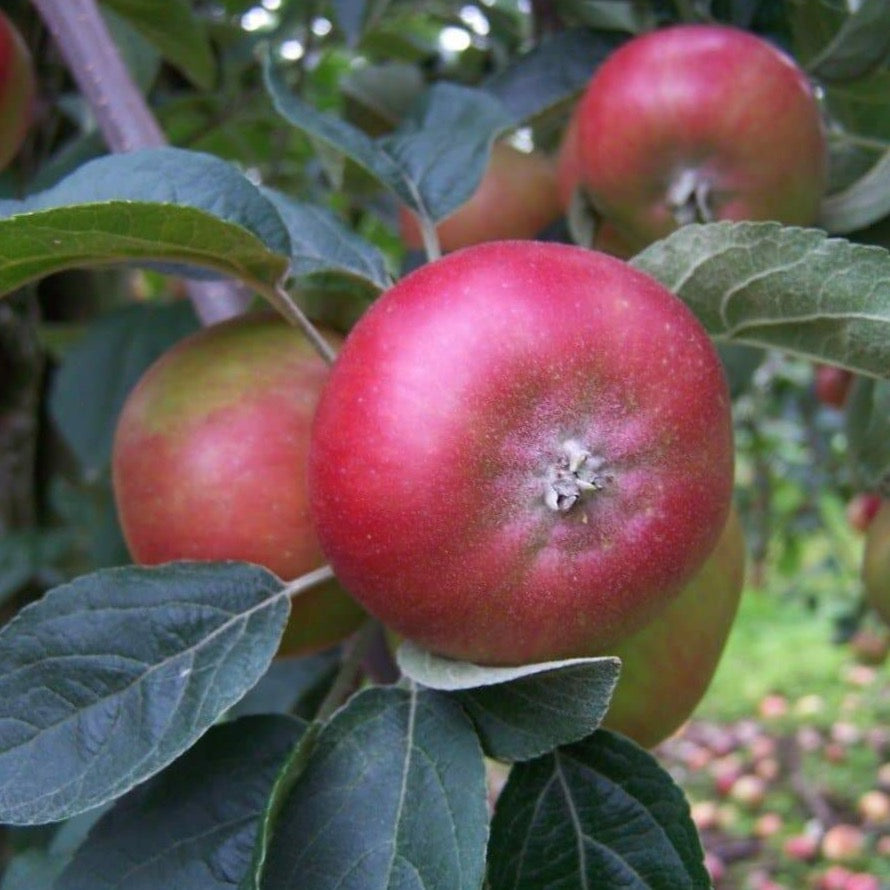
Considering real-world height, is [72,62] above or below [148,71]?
above

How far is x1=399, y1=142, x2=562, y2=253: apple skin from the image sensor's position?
3.05 feet

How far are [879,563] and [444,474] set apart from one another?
545 mm

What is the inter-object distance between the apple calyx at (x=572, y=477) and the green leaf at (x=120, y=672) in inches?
7.2

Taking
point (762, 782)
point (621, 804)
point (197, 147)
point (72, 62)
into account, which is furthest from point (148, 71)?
point (762, 782)

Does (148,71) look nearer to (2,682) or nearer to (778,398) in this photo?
(2,682)

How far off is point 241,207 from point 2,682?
26cm

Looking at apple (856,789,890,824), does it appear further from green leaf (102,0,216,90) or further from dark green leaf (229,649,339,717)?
green leaf (102,0,216,90)

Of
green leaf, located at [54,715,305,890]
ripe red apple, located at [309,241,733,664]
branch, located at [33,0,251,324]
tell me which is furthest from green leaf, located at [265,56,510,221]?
green leaf, located at [54,715,305,890]

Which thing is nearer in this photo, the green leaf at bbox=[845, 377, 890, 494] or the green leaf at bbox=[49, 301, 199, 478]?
the green leaf at bbox=[845, 377, 890, 494]

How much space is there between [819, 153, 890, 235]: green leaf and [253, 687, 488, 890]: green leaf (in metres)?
0.46

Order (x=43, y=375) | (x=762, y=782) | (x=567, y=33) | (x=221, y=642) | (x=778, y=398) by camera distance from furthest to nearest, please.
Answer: (x=762, y=782), (x=778, y=398), (x=43, y=375), (x=567, y=33), (x=221, y=642)

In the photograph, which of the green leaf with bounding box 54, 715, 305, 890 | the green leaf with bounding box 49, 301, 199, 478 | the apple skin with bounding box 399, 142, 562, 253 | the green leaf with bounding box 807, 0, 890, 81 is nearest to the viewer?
the green leaf with bounding box 54, 715, 305, 890

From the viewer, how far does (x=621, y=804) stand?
0.58 meters

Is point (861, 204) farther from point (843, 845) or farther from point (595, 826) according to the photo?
point (843, 845)
